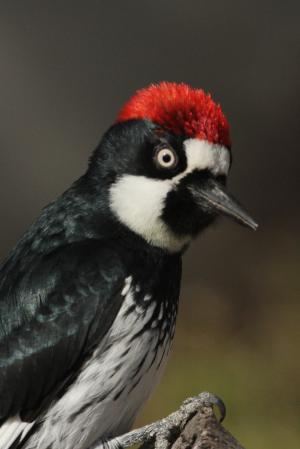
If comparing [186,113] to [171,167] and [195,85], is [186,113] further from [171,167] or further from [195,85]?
[195,85]

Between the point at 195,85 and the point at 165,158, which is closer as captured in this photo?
the point at 165,158

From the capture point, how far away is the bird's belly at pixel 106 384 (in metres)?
2.30

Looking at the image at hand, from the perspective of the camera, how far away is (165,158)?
2342mm

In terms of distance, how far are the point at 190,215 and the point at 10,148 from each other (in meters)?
2.64

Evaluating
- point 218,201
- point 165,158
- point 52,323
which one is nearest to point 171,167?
point 165,158

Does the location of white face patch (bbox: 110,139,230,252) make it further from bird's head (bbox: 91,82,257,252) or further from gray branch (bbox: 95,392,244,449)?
gray branch (bbox: 95,392,244,449)

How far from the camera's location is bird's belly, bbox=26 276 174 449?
2297 millimetres

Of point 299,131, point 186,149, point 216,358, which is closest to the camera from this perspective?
point 186,149

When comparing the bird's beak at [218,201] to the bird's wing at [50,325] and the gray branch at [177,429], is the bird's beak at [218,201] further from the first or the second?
the gray branch at [177,429]

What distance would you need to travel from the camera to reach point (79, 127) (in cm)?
486

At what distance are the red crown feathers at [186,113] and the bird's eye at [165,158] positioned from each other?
0.05m

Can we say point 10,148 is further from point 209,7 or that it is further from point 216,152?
point 216,152

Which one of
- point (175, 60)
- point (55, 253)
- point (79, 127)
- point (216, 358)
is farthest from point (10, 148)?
point (55, 253)

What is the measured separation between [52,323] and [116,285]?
0.52 feet
